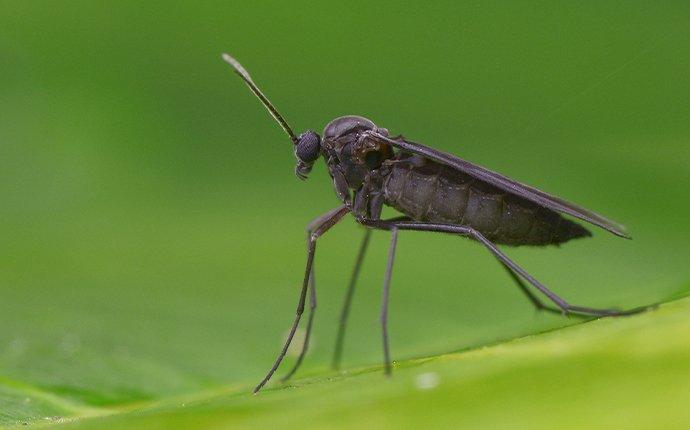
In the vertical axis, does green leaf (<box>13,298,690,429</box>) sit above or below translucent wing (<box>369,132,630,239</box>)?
below

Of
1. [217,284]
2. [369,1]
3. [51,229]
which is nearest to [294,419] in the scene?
[217,284]

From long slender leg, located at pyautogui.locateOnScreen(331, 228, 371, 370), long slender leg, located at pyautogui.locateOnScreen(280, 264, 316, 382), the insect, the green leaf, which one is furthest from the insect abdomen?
the green leaf

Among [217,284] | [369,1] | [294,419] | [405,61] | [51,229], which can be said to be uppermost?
[369,1]

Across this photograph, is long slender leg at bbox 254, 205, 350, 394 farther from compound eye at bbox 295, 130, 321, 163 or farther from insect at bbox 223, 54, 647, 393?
compound eye at bbox 295, 130, 321, 163

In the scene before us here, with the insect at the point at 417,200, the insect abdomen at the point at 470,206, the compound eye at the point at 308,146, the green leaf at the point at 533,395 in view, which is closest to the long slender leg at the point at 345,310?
the insect at the point at 417,200

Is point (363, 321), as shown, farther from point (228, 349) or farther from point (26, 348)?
point (26, 348)
